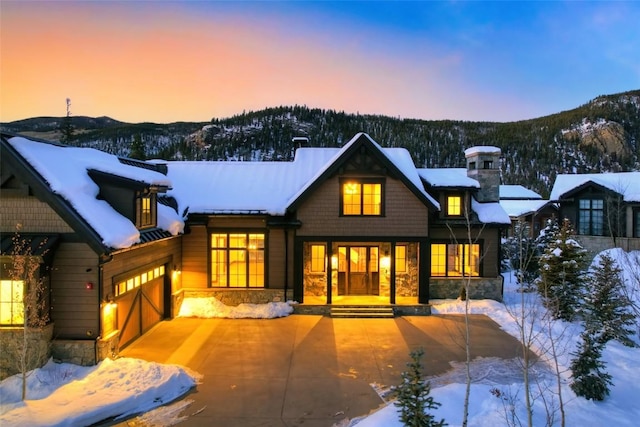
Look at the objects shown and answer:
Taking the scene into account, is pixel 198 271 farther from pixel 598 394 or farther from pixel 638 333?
pixel 638 333

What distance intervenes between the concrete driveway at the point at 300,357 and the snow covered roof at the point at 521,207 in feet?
75.5

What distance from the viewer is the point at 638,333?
492 inches

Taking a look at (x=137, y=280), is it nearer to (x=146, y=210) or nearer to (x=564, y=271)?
(x=146, y=210)

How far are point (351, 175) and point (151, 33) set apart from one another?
1155cm

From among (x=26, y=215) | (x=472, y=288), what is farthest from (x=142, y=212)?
(x=472, y=288)

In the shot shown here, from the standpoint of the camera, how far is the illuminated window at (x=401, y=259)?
653 inches

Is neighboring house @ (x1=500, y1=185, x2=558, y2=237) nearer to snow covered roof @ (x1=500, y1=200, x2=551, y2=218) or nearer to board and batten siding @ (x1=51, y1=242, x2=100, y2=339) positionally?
snow covered roof @ (x1=500, y1=200, x2=551, y2=218)

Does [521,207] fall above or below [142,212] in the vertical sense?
above

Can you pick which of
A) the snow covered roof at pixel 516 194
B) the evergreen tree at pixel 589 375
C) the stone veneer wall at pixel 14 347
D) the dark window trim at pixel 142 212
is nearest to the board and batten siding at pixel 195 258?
the dark window trim at pixel 142 212

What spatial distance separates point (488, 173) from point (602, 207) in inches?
554

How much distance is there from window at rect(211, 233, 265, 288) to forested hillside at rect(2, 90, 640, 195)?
67.3 metres

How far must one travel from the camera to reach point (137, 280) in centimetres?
1202

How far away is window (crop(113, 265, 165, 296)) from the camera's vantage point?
10.7 m

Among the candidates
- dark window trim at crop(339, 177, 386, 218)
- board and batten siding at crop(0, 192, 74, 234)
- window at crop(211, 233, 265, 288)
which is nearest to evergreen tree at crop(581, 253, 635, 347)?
dark window trim at crop(339, 177, 386, 218)
